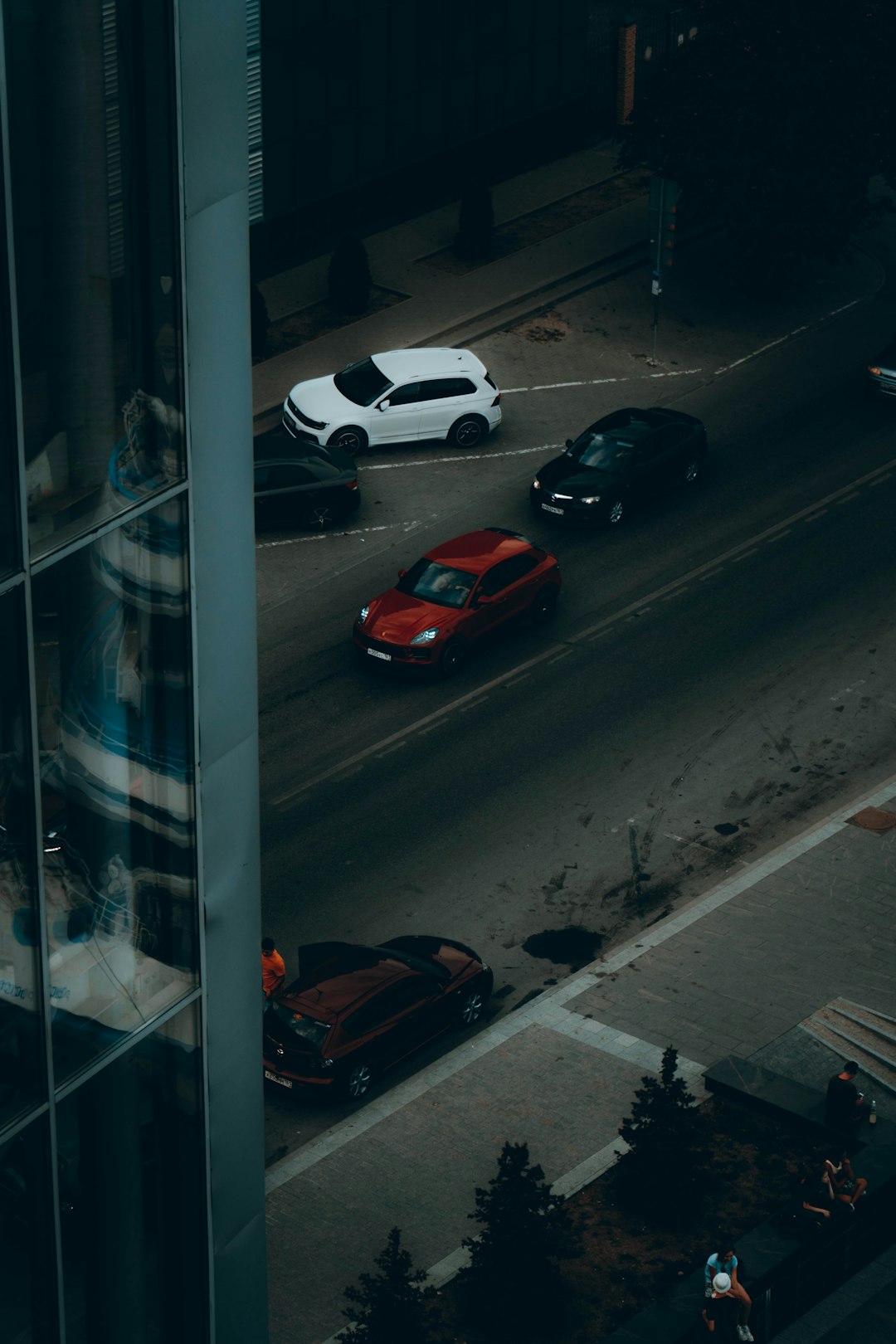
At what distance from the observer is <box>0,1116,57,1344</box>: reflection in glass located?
1033 centimetres

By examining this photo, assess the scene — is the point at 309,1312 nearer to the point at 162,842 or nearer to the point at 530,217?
the point at 162,842

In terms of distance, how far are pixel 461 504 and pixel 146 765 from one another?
2423 centimetres

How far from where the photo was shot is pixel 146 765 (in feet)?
35.1

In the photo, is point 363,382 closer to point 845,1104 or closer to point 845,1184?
point 845,1104

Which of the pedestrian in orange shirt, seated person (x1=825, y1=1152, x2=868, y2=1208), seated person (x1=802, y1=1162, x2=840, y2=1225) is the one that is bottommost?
the pedestrian in orange shirt

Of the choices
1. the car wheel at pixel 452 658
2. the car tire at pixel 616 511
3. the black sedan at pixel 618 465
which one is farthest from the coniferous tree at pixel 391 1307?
the car tire at pixel 616 511

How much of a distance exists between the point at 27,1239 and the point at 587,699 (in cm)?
1975

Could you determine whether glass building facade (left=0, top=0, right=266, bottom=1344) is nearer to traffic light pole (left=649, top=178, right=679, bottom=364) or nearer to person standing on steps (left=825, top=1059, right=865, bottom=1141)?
person standing on steps (left=825, top=1059, right=865, bottom=1141)

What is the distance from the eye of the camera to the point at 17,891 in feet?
32.7

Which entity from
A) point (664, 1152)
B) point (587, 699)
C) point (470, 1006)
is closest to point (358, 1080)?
point (470, 1006)

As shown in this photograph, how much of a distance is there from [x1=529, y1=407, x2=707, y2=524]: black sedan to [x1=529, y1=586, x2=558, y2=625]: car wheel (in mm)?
2749

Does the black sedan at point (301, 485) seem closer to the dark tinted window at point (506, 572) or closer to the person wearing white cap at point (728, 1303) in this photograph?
the dark tinted window at point (506, 572)

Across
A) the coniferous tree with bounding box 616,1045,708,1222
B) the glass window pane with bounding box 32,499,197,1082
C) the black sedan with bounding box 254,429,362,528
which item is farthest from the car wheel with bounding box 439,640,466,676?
the glass window pane with bounding box 32,499,197,1082

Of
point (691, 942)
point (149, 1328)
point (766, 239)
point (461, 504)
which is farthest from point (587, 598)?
point (149, 1328)
